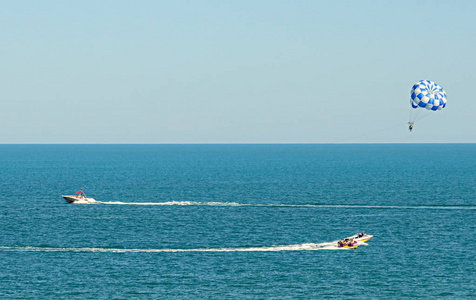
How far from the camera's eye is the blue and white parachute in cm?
11838

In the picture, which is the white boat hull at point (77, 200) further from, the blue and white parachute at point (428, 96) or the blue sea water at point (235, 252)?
the blue and white parachute at point (428, 96)

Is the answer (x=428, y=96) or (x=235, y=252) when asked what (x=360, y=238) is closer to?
(x=235, y=252)

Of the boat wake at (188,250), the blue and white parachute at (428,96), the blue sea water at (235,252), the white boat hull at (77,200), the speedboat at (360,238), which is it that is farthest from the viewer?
the white boat hull at (77,200)

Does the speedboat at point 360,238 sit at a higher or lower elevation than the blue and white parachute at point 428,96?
lower

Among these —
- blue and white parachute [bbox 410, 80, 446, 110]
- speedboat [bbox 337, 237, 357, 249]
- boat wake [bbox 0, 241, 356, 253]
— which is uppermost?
blue and white parachute [bbox 410, 80, 446, 110]

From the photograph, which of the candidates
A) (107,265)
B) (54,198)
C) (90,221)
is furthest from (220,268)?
(54,198)

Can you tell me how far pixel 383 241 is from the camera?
12088 centimetres

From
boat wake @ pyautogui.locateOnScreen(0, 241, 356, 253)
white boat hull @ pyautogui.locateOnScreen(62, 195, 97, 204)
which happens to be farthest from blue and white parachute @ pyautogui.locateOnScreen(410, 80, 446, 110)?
white boat hull @ pyautogui.locateOnScreen(62, 195, 97, 204)

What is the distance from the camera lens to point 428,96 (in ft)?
389

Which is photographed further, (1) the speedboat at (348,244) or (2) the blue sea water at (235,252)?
(1) the speedboat at (348,244)

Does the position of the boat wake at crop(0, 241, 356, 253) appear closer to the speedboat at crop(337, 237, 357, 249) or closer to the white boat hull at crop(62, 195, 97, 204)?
the speedboat at crop(337, 237, 357, 249)

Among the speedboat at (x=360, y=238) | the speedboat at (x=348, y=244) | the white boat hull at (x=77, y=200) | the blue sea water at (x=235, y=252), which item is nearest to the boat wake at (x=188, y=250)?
the blue sea water at (x=235, y=252)

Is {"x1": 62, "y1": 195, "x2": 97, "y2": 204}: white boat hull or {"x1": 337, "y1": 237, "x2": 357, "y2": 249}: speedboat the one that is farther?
{"x1": 62, "y1": 195, "x2": 97, "y2": 204}: white boat hull

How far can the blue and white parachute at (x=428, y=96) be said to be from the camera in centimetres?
11838
